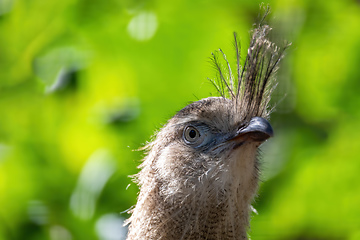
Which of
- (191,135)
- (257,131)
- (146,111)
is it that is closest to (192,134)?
(191,135)

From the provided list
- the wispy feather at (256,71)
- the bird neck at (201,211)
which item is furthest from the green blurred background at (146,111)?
the bird neck at (201,211)

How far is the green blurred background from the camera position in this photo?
8.37ft

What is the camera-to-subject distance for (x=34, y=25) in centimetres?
300

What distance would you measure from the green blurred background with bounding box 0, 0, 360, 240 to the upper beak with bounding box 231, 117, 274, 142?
0.45 m

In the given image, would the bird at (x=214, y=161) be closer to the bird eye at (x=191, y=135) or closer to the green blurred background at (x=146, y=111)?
the bird eye at (x=191, y=135)

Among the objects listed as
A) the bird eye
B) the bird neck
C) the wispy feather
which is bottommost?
the bird neck

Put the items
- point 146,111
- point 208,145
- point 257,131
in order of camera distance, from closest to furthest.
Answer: point 257,131 → point 208,145 → point 146,111

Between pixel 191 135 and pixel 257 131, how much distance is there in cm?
30

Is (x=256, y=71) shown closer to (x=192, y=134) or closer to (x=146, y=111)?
(x=192, y=134)

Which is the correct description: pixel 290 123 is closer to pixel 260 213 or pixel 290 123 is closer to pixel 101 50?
pixel 260 213

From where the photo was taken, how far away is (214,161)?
2.01 meters

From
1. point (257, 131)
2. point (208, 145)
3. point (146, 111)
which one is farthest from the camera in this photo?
point (146, 111)

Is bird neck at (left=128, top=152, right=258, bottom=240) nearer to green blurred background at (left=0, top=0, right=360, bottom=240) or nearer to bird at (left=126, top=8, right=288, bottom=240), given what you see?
bird at (left=126, top=8, right=288, bottom=240)

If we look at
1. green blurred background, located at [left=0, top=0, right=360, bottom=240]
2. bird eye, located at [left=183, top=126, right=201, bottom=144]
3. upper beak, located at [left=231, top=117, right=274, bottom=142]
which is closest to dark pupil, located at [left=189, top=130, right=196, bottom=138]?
bird eye, located at [left=183, top=126, right=201, bottom=144]
